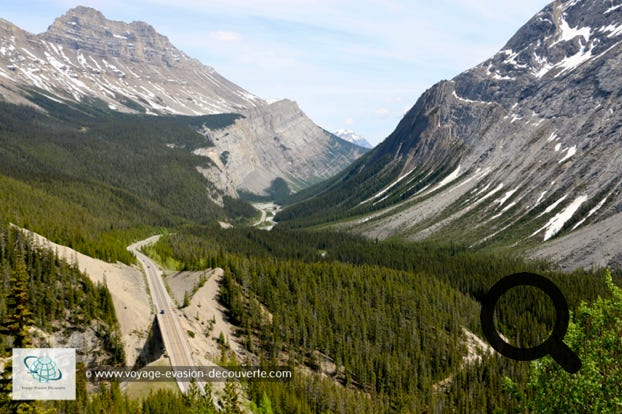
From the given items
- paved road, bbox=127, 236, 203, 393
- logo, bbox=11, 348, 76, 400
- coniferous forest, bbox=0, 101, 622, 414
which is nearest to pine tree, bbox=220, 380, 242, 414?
coniferous forest, bbox=0, 101, 622, 414

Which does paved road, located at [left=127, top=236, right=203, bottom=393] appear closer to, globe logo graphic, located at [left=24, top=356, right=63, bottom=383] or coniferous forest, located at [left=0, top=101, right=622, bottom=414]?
coniferous forest, located at [left=0, top=101, right=622, bottom=414]

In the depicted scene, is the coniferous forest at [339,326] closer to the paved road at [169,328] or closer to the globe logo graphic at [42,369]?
the globe logo graphic at [42,369]

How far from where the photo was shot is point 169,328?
86.7 meters

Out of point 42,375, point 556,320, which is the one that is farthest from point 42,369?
point 556,320

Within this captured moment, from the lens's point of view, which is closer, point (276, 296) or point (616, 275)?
point (276, 296)

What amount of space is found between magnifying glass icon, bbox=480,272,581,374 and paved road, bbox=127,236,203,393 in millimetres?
56200

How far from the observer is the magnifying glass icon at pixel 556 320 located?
15.6m

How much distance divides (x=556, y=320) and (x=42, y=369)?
5084 centimetres

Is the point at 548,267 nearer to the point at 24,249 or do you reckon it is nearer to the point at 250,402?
the point at 250,402

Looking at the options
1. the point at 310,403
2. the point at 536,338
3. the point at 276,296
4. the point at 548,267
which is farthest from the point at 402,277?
the point at 310,403

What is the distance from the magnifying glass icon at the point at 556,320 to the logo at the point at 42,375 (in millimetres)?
35959

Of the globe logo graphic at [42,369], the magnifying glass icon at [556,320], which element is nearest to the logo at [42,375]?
the globe logo graphic at [42,369]

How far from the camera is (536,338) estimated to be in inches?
5482

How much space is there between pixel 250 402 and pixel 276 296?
4921cm
